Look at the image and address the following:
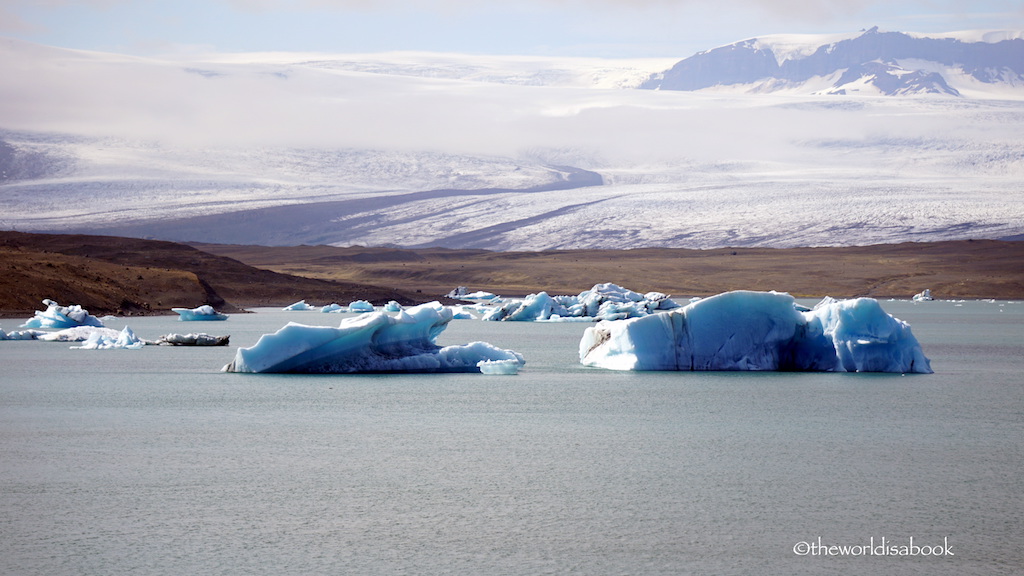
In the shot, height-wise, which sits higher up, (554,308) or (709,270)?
(554,308)

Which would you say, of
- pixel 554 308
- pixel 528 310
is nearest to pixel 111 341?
pixel 528 310

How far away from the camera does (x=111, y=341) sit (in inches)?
1029

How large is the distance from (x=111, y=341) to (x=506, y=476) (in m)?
17.8

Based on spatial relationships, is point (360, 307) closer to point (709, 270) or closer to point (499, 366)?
point (499, 366)

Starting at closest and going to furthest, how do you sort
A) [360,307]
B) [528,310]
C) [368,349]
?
[368,349] < [528,310] < [360,307]

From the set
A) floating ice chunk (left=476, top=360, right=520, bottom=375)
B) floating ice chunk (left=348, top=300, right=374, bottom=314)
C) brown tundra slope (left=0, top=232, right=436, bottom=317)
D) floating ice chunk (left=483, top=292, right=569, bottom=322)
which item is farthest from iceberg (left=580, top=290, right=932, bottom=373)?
floating ice chunk (left=348, top=300, right=374, bottom=314)

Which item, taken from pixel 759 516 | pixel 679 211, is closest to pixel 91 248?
pixel 759 516

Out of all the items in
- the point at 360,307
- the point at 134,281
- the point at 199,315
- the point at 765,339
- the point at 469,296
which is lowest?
the point at 469,296

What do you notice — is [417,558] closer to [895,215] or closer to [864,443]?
[864,443]

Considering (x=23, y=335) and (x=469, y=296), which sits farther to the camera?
(x=469, y=296)

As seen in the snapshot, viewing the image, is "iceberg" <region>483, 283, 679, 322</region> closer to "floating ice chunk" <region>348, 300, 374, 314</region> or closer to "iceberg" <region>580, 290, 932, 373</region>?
"floating ice chunk" <region>348, 300, 374, 314</region>

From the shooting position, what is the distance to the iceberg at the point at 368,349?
1945 cm

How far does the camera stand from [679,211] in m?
110

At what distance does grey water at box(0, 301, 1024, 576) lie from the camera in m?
8.06
